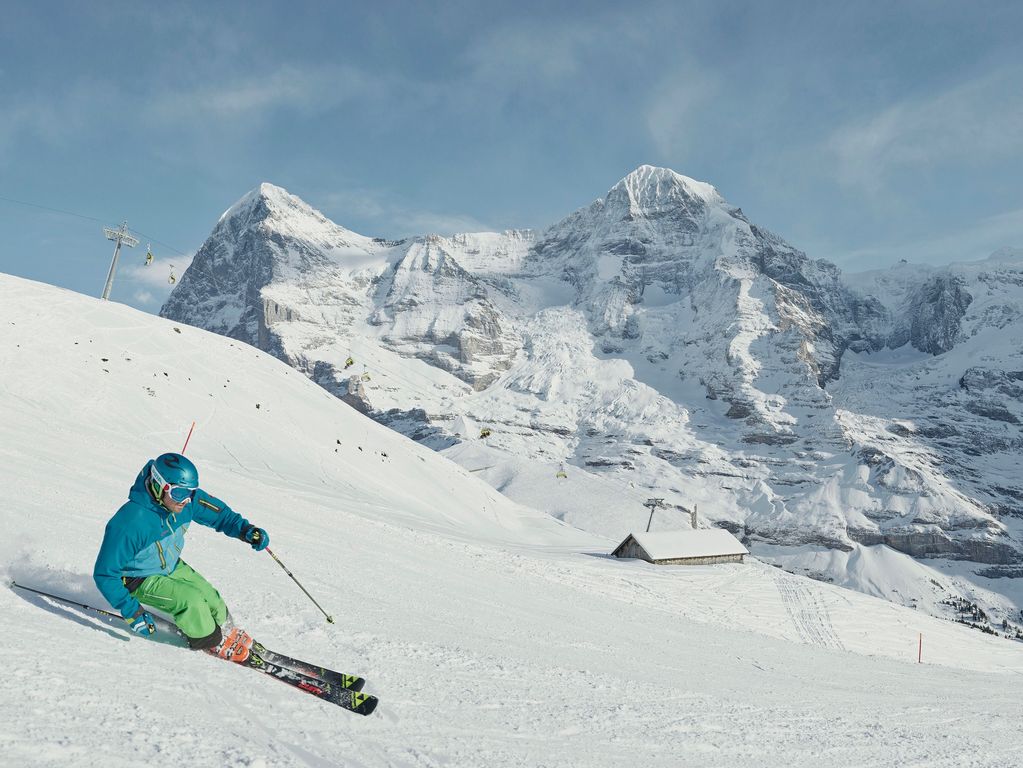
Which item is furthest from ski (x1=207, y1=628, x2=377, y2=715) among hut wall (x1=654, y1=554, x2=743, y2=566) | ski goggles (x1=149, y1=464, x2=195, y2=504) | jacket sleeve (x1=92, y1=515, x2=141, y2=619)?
hut wall (x1=654, y1=554, x2=743, y2=566)

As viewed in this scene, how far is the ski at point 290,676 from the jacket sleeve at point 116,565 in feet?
2.42

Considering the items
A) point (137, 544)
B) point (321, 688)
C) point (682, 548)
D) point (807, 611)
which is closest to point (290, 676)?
point (321, 688)

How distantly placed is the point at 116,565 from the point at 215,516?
2.98 ft

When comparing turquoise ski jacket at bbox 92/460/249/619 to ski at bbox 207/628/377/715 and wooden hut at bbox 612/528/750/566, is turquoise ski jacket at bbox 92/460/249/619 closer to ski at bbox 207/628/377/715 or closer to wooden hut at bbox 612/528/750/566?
ski at bbox 207/628/377/715

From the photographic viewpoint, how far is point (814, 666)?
1259cm

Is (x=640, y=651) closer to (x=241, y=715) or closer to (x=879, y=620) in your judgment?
(x=241, y=715)

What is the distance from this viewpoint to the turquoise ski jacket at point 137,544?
A: 5.16m

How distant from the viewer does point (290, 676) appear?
4.98 m

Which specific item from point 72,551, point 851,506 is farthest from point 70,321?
point 851,506

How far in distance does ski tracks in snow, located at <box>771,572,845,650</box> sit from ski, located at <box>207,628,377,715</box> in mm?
24343

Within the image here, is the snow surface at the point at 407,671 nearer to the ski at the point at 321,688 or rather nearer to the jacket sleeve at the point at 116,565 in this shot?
the ski at the point at 321,688

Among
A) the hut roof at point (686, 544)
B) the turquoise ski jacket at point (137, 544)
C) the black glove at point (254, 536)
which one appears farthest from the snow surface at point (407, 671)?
the hut roof at point (686, 544)

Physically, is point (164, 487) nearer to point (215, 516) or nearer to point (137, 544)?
point (137, 544)

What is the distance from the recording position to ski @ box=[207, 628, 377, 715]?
4.75 meters
